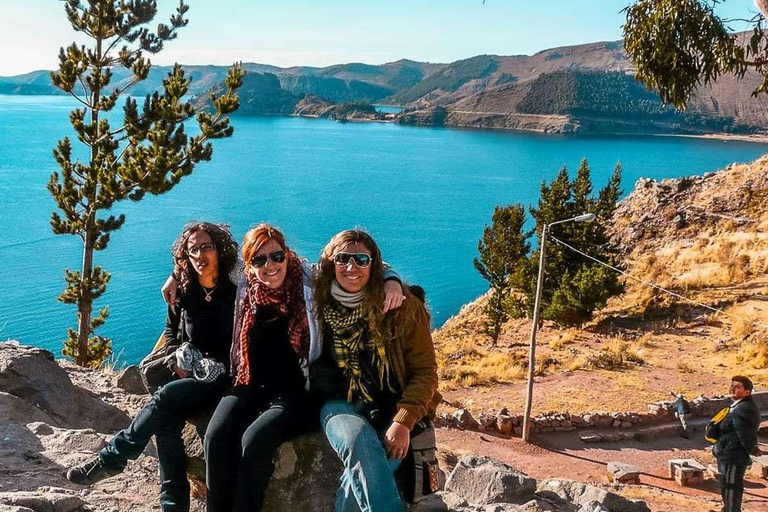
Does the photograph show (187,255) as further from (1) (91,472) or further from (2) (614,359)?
(2) (614,359)

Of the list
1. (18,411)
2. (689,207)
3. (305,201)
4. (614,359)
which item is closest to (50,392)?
(18,411)

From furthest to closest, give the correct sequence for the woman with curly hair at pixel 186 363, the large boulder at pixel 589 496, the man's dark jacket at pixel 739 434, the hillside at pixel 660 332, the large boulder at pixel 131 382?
the hillside at pixel 660 332 < the large boulder at pixel 131 382 < the man's dark jacket at pixel 739 434 < the large boulder at pixel 589 496 < the woman with curly hair at pixel 186 363

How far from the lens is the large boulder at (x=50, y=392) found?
19.6ft

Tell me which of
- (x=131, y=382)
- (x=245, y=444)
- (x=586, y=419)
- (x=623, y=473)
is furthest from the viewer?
(x=586, y=419)

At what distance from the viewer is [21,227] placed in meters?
40.7

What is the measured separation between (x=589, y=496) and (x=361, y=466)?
326cm

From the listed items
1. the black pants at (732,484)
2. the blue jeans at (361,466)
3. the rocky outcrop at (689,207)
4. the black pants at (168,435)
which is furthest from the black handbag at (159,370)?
the rocky outcrop at (689,207)

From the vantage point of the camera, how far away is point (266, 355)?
3596mm

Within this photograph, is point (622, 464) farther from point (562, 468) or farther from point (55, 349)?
point (55, 349)

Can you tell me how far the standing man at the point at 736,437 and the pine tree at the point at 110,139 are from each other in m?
9.53

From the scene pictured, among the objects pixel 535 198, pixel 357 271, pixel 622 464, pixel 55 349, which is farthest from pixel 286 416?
pixel 535 198

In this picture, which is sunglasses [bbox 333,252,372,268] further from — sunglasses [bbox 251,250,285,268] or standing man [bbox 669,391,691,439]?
standing man [bbox 669,391,691,439]

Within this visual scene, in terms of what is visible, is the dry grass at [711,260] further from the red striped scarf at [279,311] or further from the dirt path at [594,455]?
the red striped scarf at [279,311]

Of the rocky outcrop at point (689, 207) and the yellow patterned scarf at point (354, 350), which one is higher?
the yellow patterned scarf at point (354, 350)
